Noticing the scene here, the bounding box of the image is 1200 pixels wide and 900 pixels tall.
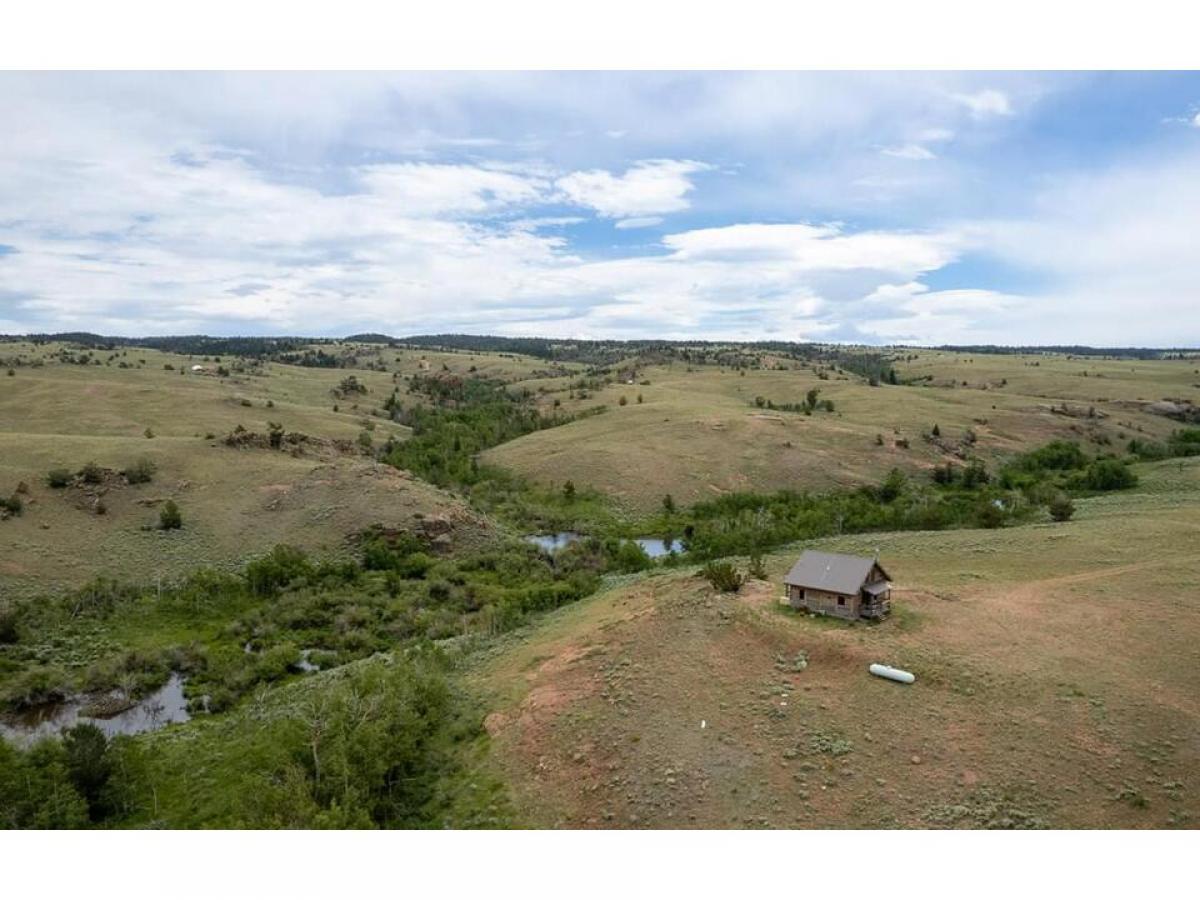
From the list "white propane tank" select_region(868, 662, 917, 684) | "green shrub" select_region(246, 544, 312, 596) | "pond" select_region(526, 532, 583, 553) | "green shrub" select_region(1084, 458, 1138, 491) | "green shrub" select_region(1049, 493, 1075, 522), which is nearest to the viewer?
"white propane tank" select_region(868, 662, 917, 684)

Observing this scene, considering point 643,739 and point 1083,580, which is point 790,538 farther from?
point 643,739

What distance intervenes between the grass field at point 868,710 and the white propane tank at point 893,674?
39cm

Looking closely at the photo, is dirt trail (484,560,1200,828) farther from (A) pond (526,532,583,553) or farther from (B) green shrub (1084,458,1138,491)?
(B) green shrub (1084,458,1138,491)

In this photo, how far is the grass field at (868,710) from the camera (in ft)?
68.2

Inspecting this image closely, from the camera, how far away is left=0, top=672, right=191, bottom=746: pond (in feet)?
102

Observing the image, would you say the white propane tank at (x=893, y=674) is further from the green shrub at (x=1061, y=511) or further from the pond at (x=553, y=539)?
the green shrub at (x=1061, y=511)

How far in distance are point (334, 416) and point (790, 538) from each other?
76546 mm

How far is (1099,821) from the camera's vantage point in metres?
19.9

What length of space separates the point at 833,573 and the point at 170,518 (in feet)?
153

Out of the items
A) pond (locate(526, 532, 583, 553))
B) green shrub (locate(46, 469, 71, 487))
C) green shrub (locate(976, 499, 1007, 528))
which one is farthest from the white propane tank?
green shrub (locate(46, 469, 71, 487))

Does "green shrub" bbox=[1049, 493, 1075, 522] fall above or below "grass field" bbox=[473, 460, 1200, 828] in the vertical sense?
above

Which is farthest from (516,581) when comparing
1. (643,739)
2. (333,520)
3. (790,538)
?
(643,739)

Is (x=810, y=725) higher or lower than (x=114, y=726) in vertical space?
higher

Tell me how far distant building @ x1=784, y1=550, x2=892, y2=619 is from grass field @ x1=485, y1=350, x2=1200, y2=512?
37708 millimetres
